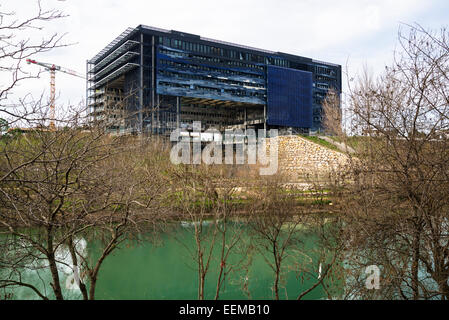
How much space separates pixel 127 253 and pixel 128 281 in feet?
5.58

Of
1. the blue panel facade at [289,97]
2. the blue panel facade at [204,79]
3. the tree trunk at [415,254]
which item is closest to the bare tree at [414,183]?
the tree trunk at [415,254]

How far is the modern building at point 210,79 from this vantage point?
193ft

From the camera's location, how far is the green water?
11.7 metres

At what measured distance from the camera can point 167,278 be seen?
1327 centimetres

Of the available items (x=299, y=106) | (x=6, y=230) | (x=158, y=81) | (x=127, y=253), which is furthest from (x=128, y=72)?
(x=6, y=230)

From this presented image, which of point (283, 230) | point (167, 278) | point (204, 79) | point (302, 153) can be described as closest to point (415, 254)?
point (167, 278)

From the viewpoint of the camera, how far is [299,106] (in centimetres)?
7450

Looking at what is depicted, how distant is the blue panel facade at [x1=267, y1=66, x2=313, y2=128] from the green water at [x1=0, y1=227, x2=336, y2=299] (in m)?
58.6

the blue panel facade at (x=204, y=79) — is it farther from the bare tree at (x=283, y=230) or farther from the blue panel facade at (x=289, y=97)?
the bare tree at (x=283, y=230)

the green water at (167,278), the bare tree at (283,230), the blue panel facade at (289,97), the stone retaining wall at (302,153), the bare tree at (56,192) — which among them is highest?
the blue panel facade at (289,97)

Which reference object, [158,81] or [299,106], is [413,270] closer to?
[158,81]

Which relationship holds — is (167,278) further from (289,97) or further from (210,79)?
(289,97)

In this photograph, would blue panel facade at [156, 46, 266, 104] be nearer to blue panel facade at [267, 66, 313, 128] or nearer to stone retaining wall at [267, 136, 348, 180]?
blue panel facade at [267, 66, 313, 128]

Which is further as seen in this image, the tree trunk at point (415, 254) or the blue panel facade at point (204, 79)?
the blue panel facade at point (204, 79)
